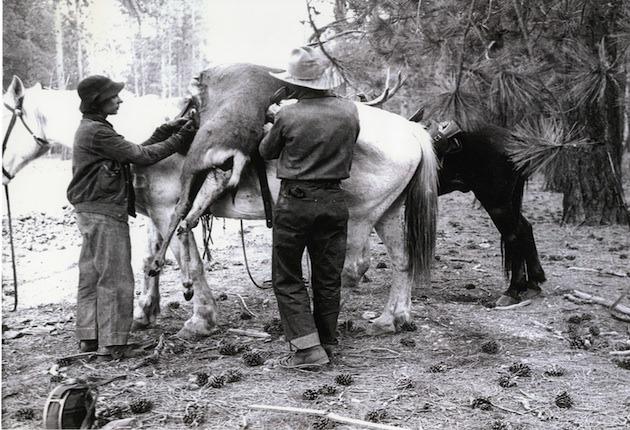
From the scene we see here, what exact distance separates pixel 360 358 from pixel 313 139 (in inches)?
58.3

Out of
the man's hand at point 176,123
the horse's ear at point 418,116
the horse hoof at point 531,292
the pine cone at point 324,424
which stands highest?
the horse's ear at point 418,116

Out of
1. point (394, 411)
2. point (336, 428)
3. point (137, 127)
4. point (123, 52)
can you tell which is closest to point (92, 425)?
point (336, 428)

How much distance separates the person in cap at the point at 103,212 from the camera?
3.87 m

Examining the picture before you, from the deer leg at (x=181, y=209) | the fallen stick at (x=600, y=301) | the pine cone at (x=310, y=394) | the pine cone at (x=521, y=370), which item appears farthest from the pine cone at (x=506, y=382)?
the deer leg at (x=181, y=209)

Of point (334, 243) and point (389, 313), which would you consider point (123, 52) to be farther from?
point (389, 313)

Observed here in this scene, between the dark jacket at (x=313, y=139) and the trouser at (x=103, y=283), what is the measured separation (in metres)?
1.23

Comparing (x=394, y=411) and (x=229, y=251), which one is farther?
(x=229, y=251)

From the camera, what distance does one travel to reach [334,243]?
3812mm


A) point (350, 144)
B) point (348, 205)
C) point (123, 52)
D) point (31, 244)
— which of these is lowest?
point (31, 244)

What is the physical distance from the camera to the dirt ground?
3.04m

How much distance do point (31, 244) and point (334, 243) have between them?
399 cm

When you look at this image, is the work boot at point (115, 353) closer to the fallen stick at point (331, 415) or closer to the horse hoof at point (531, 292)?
the fallen stick at point (331, 415)

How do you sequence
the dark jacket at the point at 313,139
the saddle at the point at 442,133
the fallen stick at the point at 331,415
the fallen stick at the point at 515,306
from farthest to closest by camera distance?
1. the fallen stick at the point at 515,306
2. the saddle at the point at 442,133
3. the dark jacket at the point at 313,139
4. the fallen stick at the point at 331,415

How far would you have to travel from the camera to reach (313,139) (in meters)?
3.61
